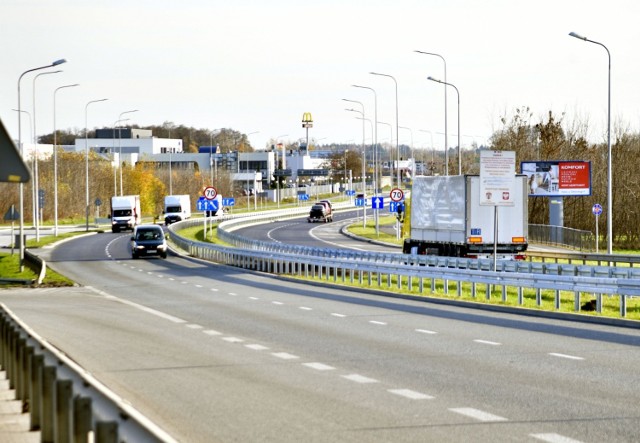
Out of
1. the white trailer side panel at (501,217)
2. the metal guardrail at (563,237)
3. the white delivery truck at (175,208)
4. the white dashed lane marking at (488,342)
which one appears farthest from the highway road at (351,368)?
the white delivery truck at (175,208)

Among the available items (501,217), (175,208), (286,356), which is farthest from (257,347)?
(175,208)

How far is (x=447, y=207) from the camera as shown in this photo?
4356cm

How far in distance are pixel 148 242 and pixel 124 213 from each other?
37441mm

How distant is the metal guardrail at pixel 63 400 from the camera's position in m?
6.47

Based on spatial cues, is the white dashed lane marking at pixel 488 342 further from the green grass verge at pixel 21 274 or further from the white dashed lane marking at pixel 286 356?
the green grass verge at pixel 21 274

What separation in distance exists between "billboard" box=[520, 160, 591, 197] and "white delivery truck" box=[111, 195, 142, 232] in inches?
1301

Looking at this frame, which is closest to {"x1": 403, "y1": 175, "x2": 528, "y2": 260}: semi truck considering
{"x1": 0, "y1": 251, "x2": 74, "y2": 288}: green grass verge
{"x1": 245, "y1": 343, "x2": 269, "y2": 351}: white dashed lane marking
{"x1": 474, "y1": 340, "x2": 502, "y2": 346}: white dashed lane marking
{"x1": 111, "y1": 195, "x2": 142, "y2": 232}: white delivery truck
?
{"x1": 0, "y1": 251, "x2": 74, "y2": 288}: green grass verge

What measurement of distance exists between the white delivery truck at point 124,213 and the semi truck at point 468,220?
53.5 meters

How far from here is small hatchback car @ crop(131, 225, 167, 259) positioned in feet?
197

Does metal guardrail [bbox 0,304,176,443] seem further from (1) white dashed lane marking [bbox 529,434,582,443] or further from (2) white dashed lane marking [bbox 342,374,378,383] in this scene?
(2) white dashed lane marking [bbox 342,374,378,383]

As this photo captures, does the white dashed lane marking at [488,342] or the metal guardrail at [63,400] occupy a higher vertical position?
the metal guardrail at [63,400]

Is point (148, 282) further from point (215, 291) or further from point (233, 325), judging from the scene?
point (233, 325)

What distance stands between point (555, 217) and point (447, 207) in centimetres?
3615

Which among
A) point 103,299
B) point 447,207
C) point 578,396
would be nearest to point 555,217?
point 447,207
